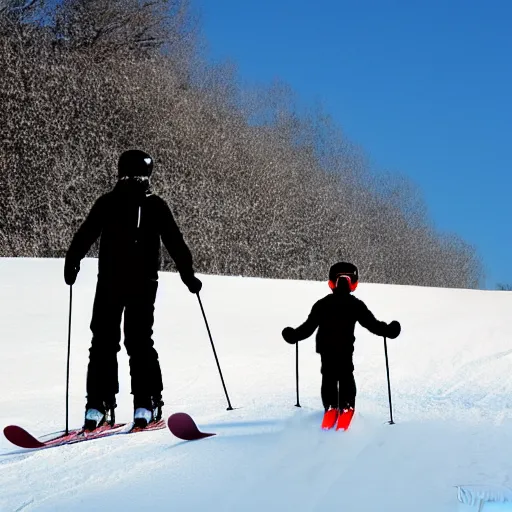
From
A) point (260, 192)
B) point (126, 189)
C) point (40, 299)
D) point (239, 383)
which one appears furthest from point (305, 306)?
point (260, 192)

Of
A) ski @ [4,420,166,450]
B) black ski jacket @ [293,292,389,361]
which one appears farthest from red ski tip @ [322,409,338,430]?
ski @ [4,420,166,450]

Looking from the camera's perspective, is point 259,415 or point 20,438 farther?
point 259,415

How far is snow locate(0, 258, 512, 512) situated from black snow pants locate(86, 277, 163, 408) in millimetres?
276

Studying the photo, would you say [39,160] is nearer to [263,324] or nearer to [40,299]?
[40,299]

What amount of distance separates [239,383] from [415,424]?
253 centimetres

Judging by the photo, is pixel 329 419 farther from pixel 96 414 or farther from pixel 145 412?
pixel 96 414

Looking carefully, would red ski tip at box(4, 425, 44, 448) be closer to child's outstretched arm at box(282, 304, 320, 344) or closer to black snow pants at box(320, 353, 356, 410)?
child's outstretched arm at box(282, 304, 320, 344)

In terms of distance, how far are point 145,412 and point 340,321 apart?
1193 mm

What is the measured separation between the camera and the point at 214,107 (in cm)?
2577

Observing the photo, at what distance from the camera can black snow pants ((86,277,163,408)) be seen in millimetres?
4188

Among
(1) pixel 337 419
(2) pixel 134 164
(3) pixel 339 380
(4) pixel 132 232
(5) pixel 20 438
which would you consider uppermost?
(2) pixel 134 164

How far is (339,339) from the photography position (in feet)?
12.8

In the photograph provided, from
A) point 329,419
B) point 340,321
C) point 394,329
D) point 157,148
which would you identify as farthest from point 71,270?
point 157,148

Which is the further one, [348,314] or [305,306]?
[305,306]
